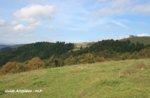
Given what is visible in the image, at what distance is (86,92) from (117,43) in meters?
146

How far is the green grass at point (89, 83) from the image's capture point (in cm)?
1714

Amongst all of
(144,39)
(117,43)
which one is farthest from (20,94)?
(144,39)

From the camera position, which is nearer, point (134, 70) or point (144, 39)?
point (134, 70)

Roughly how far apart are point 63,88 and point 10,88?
220 inches

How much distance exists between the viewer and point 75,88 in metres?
20.4

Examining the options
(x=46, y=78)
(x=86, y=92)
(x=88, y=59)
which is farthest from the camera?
(x=88, y=59)

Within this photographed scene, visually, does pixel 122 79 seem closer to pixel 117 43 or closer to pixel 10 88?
pixel 10 88

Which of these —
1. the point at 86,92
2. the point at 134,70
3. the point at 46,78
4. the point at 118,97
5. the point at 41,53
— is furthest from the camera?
the point at 41,53

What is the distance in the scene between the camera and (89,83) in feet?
68.3

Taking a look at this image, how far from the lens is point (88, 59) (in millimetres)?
90312

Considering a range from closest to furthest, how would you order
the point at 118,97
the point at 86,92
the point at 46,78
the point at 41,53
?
the point at 118,97, the point at 86,92, the point at 46,78, the point at 41,53

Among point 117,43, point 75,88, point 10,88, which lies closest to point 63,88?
point 75,88

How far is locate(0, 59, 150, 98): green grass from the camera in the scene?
1714 cm

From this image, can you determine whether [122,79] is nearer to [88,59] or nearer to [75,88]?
[75,88]
